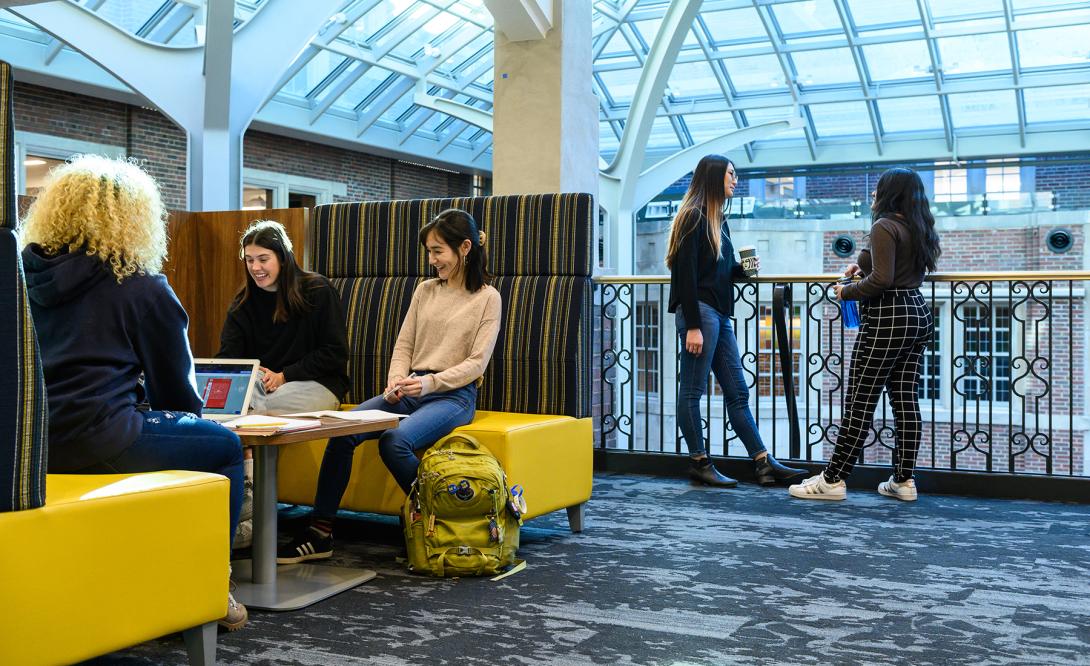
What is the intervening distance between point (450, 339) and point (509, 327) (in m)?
0.51

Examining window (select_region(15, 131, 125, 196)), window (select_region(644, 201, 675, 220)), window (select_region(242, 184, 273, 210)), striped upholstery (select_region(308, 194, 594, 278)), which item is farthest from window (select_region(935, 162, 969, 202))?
striped upholstery (select_region(308, 194, 594, 278))

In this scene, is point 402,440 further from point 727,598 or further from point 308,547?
point 727,598

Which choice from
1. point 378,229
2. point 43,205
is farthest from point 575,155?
point 43,205

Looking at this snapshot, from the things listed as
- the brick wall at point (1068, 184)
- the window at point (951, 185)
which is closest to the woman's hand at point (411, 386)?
the window at point (951, 185)

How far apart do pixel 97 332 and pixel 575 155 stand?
154 inches

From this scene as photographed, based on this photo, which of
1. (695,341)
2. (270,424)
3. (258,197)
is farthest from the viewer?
(258,197)

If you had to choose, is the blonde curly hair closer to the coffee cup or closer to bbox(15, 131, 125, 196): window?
the coffee cup

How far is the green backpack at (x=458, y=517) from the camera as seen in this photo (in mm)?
3512

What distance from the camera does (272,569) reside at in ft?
10.9

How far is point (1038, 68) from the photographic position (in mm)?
16656

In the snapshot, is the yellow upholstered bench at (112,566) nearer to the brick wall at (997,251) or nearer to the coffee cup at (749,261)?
the coffee cup at (749,261)

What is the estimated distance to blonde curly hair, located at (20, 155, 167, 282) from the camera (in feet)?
8.59

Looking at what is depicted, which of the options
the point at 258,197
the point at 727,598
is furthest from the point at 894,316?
the point at 258,197

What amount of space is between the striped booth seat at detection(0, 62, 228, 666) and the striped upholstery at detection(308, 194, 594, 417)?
2004 mm
